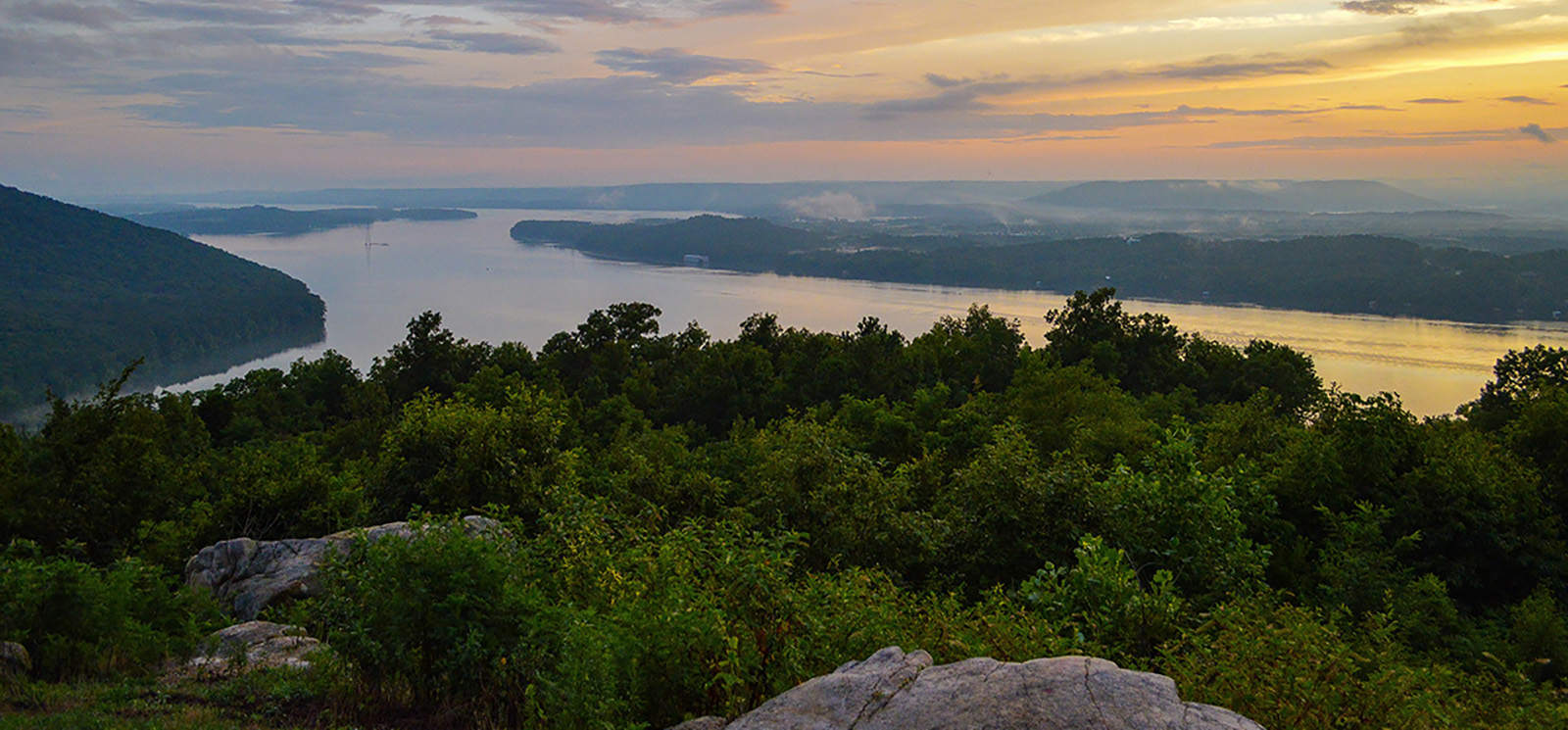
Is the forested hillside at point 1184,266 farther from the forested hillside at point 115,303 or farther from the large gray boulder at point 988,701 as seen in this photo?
the large gray boulder at point 988,701

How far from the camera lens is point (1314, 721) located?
16.6 feet

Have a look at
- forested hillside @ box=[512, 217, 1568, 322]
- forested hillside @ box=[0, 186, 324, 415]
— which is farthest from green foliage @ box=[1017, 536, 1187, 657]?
forested hillside @ box=[512, 217, 1568, 322]

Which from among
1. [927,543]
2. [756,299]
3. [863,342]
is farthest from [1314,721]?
[756,299]

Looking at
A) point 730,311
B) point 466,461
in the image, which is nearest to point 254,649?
point 466,461

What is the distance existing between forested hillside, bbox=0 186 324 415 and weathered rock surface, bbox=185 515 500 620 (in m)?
68.1

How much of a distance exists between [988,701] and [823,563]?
6.16 meters

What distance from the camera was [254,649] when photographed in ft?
28.5

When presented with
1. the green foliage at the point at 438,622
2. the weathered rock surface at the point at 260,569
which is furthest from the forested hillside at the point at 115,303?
the green foliage at the point at 438,622

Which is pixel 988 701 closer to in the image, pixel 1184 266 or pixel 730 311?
pixel 730 311

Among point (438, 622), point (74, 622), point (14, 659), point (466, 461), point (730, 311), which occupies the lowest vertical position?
point (730, 311)

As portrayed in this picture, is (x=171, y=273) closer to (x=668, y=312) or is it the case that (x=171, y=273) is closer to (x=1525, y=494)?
(x=668, y=312)

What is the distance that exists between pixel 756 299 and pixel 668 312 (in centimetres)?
1454

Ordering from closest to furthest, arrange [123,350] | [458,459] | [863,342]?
[458,459]
[863,342]
[123,350]

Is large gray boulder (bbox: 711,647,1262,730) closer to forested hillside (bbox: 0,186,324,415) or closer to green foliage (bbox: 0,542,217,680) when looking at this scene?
green foliage (bbox: 0,542,217,680)
